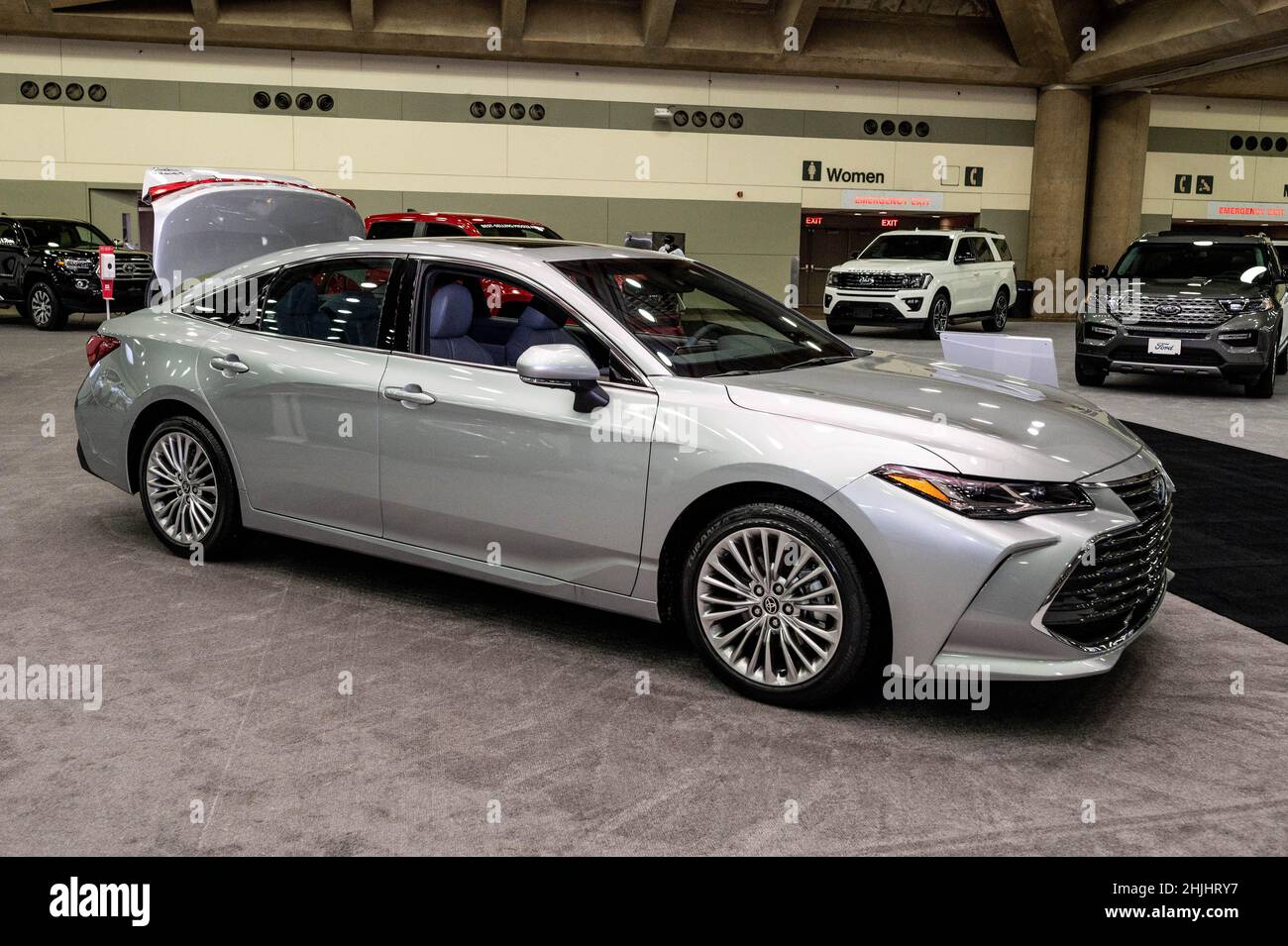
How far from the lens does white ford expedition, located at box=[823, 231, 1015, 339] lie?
1958cm

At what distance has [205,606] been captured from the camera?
497cm

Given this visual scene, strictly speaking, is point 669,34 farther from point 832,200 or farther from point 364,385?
point 364,385

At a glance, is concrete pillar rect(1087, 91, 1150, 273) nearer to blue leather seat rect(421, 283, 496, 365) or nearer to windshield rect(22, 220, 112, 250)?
windshield rect(22, 220, 112, 250)

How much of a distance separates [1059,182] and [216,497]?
25476 millimetres

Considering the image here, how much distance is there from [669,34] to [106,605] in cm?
2245

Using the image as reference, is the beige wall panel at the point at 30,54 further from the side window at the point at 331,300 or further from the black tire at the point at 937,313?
the side window at the point at 331,300

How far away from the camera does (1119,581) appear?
12.3 feet

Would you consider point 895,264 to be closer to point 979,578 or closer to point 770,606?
point 770,606

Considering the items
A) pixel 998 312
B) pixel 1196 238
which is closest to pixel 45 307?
pixel 998 312

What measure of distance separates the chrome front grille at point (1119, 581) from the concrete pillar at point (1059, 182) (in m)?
25.1

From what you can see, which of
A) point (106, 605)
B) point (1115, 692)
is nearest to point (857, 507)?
point (1115, 692)

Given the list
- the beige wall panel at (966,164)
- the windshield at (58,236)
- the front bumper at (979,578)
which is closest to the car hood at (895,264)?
the beige wall panel at (966,164)

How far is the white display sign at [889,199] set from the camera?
2741 centimetres

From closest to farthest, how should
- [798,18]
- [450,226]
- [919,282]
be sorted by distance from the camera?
[450,226], [919,282], [798,18]
